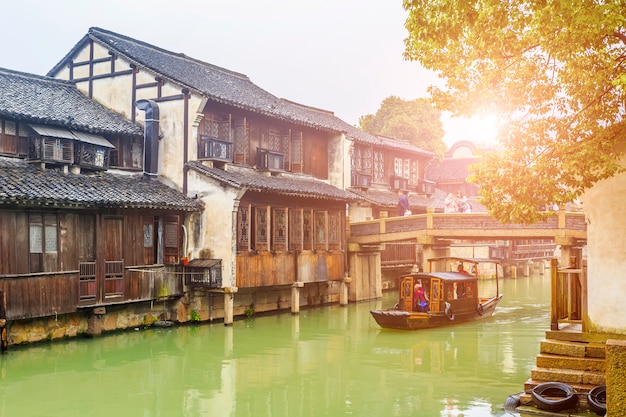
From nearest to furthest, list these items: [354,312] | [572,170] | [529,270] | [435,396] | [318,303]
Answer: [572,170], [435,396], [354,312], [318,303], [529,270]

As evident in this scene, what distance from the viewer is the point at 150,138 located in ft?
75.0

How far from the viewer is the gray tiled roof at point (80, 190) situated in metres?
17.1

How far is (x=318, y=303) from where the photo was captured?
29.1m

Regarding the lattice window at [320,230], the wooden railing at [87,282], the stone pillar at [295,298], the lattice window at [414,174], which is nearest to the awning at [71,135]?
the wooden railing at [87,282]

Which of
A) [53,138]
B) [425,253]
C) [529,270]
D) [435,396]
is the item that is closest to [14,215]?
[53,138]

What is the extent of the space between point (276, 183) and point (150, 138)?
452 cm

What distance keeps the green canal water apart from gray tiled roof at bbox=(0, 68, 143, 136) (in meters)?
6.26

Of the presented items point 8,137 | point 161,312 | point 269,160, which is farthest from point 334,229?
point 8,137

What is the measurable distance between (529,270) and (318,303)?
26.5 metres

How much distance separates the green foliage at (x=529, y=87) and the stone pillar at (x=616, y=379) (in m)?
4.52

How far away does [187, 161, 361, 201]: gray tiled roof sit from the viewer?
2211 centimetres

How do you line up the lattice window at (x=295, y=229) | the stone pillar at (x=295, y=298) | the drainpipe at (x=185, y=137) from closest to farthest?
the drainpipe at (x=185, y=137) < the lattice window at (x=295, y=229) < the stone pillar at (x=295, y=298)

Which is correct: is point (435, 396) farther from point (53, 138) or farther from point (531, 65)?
point (53, 138)

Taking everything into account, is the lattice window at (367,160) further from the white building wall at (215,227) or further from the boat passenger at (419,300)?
the white building wall at (215,227)
